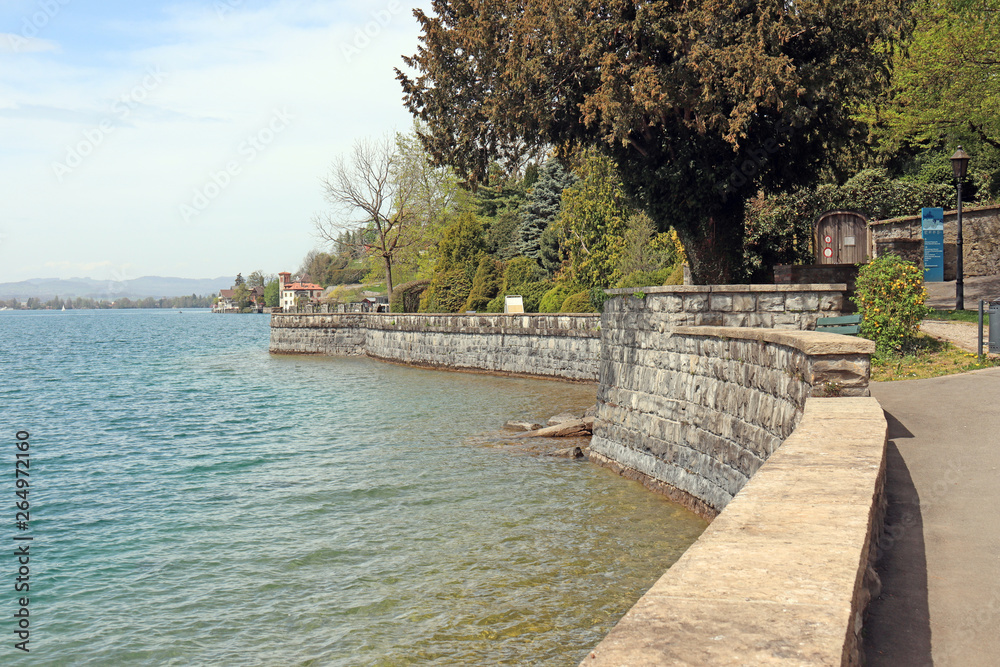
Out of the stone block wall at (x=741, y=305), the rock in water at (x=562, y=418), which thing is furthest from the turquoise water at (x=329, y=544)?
the stone block wall at (x=741, y=305)

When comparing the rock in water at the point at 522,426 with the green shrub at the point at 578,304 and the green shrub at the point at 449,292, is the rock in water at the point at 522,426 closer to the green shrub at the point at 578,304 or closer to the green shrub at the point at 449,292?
the green shrub at the point at 578,304

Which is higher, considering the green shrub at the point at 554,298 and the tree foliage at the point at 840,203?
the tree foliage at the point at 840,203

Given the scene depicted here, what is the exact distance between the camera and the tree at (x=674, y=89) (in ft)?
48.9

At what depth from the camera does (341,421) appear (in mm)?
22141

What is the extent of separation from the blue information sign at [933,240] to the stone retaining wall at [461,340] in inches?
409

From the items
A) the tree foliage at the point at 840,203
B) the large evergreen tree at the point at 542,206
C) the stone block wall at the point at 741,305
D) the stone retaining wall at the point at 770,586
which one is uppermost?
the large evergreen tree at the point at 542,206

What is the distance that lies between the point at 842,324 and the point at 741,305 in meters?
1.60

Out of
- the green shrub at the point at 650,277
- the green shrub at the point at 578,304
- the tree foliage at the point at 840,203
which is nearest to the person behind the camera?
the tree foliage at the point at 840,203

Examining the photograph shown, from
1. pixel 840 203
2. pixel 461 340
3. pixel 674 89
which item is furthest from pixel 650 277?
pixel 674 89

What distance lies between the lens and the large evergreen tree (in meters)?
47.8

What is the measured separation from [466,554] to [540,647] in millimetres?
2788

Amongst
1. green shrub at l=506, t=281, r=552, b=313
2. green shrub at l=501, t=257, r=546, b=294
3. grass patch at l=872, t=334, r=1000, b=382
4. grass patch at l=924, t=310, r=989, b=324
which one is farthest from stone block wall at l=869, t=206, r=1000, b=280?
green shrub at l=501, t=257, r=546, b=294

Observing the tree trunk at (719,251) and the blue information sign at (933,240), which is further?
the blue information sign at (933,240)

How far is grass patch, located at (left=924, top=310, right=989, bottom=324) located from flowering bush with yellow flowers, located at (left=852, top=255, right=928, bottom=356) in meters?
3.85
